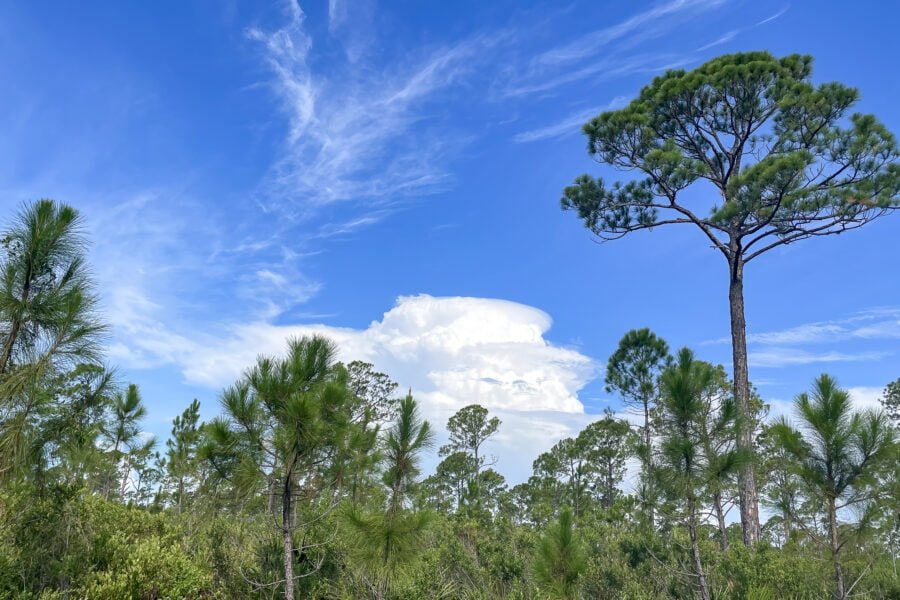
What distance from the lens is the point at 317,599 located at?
9148 millimetres

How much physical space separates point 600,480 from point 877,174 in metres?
21.3

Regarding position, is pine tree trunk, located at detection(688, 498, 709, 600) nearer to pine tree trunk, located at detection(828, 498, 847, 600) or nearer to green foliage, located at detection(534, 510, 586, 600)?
green foliage, located at detection(534, 510, 586, 600)

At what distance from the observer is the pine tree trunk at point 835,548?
8.35 m

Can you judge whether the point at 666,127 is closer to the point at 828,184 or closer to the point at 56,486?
the point at 828,184

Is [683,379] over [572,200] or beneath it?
beneath

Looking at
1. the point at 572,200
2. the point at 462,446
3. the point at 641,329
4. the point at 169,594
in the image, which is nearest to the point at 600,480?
the point at 462,446

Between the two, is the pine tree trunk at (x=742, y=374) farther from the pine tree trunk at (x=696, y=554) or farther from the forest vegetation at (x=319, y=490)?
the pine tree trunk at (x=696, y=554)

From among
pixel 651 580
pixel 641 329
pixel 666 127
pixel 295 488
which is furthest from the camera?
pixel 641 329

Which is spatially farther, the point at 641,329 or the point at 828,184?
the point at 641,329

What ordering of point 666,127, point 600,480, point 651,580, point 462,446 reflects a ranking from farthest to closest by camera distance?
point 462,446 → point 600,480 → point 666,127 → point 651,580

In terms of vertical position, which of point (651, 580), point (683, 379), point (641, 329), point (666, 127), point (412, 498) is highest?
point (666, 127)

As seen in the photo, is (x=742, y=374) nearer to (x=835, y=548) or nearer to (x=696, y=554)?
(x=835, y=548)

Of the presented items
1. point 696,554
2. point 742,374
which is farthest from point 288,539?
point 742,374

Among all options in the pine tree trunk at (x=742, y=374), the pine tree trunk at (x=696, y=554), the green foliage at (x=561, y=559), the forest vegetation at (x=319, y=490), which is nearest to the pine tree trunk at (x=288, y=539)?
the forest vegetation at (x=319, y=490)
